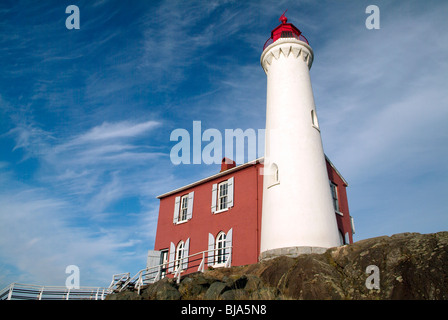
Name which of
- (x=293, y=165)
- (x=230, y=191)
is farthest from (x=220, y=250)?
(x=293, y=165)

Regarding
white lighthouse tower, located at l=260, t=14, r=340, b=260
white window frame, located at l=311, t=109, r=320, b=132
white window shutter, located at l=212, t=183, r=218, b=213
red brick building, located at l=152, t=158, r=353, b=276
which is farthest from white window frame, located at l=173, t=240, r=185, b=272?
white window frame, located at l=311, t=109, r=320, b=132

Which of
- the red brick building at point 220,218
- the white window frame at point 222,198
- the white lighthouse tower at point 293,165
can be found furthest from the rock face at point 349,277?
the white window frame at point 222,198

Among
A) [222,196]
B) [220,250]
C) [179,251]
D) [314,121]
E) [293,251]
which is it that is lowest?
[293,251]

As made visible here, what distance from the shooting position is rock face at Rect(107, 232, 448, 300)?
7.38m

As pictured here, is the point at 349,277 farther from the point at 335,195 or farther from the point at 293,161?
the point at 335,195

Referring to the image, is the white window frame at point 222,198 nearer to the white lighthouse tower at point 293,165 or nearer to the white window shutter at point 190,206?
the white window shutter at point 190,206

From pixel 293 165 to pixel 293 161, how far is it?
0.59ft

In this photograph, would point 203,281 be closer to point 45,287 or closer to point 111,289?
point 111,289

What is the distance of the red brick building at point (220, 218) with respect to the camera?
15.4 metres

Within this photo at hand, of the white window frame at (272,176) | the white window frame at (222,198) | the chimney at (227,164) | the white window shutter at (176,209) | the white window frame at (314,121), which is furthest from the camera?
the white window shutter at (176,209)

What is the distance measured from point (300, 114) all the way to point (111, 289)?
11.4 metres

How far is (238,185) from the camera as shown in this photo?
55.3 feet

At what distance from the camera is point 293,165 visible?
43.2 ft
